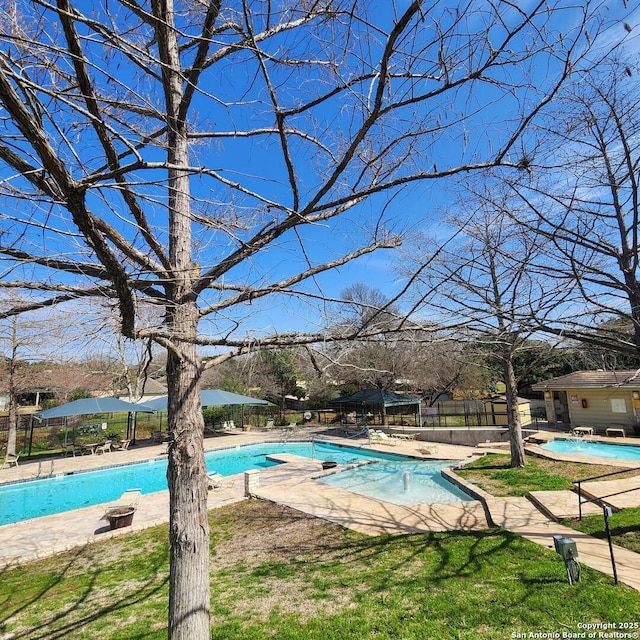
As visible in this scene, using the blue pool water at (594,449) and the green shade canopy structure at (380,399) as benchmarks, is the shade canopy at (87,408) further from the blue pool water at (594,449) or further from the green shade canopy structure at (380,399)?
the blue pool water at (594,449)

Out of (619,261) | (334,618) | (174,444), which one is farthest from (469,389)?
(174,444)

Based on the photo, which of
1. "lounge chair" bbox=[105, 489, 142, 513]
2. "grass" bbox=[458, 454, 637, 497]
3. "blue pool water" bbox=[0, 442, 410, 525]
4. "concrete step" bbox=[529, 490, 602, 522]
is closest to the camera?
"concrete step" bbox=[529, 490, 602, 522]

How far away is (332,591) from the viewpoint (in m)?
5.16

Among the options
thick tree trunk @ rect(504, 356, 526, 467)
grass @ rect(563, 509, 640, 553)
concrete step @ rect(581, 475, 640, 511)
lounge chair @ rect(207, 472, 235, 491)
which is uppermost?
thick tree trunk @ rect(504, 356, 526, 467)

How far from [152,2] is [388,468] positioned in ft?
53.0

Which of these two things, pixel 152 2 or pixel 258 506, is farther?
pixel 258 506

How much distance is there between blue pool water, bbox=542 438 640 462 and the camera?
16359 millimetres

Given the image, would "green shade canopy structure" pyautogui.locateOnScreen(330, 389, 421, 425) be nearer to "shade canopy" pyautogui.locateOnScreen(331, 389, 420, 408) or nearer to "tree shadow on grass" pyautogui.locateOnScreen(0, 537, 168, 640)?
"shade canopy" pyautogui.locateOnScreen(331, 389, 420, 408)

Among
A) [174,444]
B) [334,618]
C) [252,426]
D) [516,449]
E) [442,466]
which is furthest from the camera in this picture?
[252,426]

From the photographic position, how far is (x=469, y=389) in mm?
31297

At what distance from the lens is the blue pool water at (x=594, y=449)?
644 inches

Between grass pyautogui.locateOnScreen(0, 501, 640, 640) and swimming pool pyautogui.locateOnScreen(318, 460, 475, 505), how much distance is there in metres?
4.80

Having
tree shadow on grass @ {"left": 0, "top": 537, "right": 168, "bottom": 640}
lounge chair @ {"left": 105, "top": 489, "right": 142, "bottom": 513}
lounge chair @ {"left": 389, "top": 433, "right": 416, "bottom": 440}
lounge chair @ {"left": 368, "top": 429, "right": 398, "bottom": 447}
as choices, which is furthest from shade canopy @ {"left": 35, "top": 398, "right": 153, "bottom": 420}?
lounge chair @ {"left": 389, "top": 433, "right": 416, "bottom": 440}

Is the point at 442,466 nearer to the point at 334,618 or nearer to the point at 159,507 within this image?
the point at 159,507
